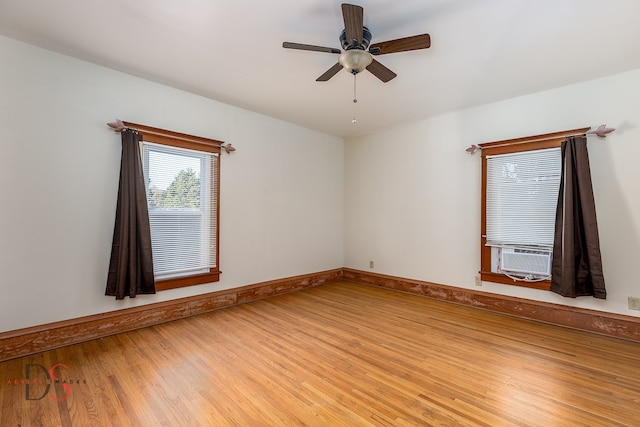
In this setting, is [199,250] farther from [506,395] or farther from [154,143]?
[506,395]

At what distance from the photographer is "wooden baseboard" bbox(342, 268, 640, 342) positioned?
3006 millimetres

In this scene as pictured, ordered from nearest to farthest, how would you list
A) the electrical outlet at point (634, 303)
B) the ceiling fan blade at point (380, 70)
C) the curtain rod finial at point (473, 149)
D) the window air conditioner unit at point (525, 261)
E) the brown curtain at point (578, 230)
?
the ceiling fan blade at point (380, 70), the electrical outlet at point (634, 303), the brown curtain at point (578, 230), the window air conditioner unit at point (525, 261), the curtain rod finial at point (473, 149)

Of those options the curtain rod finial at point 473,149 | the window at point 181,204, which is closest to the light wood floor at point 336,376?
the window at point 181,204

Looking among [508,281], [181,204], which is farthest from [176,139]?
[508,281]

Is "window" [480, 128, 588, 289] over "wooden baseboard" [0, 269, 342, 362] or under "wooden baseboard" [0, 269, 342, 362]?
over

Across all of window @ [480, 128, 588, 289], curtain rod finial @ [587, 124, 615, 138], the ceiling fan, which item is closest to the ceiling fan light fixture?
the ceiling fan

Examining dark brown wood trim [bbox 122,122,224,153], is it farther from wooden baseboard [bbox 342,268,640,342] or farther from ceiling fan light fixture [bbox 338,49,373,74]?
wooden baseboard [bbox 342,268,640,342]

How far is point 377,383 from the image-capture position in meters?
2.17

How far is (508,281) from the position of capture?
3695mm

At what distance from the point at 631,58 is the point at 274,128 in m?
4.19

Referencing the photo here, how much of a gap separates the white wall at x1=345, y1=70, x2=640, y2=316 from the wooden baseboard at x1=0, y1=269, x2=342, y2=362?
2.12m

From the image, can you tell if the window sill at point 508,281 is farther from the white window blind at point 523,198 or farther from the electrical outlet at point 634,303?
the electrical outlet at point 634,303

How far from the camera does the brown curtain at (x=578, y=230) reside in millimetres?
3068

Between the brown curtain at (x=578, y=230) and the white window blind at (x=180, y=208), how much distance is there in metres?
4.20
